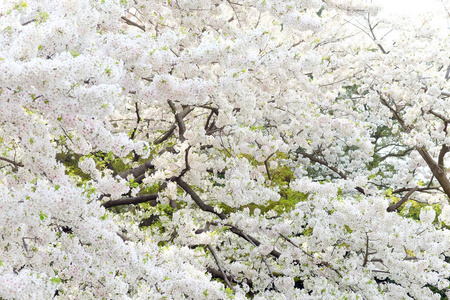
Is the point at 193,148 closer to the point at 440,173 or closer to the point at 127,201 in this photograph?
the point at 127,201

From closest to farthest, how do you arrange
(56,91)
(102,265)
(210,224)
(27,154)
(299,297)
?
(56,91) → (27,154) → (102,265) → (299,297) → (210,224)

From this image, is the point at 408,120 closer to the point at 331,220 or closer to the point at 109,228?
the point at 331,220

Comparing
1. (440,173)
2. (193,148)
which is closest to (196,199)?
(193,148)

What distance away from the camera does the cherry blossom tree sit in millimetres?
2680

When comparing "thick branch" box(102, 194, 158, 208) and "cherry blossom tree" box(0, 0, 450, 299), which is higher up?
"cherry blossom tree" box(0, 0, 450, 299)

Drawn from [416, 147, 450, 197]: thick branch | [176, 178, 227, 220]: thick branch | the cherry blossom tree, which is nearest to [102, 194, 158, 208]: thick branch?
the cherry blossom tree

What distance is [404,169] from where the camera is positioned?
13.4 metres

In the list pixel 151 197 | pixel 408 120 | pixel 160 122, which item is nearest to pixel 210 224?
pixel 151 197

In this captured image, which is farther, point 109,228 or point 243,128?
point 243,128

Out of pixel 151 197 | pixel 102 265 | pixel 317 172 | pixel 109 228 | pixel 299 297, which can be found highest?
pixel 109 228

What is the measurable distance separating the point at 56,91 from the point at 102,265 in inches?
60.2

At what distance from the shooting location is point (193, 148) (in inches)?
263

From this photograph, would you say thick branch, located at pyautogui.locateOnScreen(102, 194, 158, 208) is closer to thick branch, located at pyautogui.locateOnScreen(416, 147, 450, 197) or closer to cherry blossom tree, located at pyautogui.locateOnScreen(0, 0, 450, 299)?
cherry blossom tree, located at pyautogui.locateOnScreen(0, 0, 450, 299)

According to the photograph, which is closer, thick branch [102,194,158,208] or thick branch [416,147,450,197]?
thick branch [102,194,158,208]
